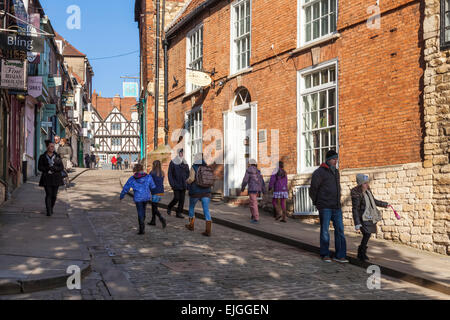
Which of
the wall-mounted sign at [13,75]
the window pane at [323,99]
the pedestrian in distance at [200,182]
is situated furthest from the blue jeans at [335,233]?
the wall-mounted sign at [13,75]

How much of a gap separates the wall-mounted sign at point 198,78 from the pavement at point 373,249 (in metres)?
4.65

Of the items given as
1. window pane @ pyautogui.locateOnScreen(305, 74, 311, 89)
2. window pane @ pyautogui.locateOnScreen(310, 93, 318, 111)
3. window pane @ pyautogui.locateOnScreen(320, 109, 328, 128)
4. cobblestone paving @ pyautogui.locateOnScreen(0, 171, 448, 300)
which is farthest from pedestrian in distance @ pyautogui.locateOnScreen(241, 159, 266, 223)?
window pane @ pyautogui.locateOnScreen(305, 74, 311, 89)

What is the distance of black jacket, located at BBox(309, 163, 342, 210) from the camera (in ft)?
27.9

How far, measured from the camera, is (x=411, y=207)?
9.84m

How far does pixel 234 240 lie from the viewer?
10.2 metres

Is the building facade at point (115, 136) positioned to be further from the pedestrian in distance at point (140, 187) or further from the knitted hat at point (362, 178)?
the knitted hat at point (362, 178)

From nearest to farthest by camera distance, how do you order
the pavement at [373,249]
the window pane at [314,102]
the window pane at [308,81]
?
the pavement at [373,249]
the window pane at [314,102]
the window pane at [308,81]

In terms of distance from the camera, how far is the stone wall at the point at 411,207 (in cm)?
938

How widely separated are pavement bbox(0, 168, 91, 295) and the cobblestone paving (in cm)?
26

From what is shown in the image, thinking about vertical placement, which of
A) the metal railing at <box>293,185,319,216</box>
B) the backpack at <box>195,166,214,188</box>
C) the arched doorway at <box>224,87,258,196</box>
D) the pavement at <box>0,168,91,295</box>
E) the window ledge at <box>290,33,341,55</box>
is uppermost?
the window ledge at <box>290,33,341,55</box>

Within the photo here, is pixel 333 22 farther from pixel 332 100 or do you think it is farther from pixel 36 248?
pixel 36 248

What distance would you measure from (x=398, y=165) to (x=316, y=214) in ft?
9.37

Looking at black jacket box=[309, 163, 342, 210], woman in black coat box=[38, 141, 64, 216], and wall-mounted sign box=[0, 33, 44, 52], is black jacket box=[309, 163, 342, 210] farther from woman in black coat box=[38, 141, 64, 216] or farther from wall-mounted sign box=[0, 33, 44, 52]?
wall-mounted sign box=[0, 33, 44, 52]

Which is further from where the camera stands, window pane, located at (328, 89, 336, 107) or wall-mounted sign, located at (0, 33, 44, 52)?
window pane, located at (328, 89, 336, 107)
